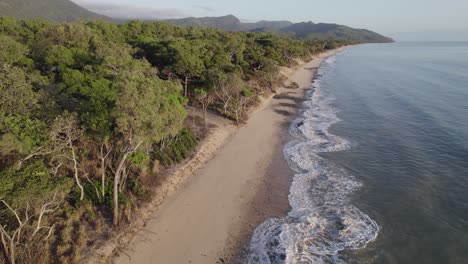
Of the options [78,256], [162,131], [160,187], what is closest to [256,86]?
[160,187]

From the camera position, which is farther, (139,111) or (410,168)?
(410,168)

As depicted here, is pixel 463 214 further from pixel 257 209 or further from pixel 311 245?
pixel 257 209

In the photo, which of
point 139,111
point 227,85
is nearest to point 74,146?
point 139,111

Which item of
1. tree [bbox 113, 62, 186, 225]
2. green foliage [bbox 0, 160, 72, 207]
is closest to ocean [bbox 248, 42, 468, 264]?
Result: tree [bbox 113, 62, 186, 225]

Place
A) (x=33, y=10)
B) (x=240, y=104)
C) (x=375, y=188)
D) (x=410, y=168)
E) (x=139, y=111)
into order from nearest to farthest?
(x=139, y=111), (x=375, y=188), (x=410, y=168), (x=240, y=104), (x=33, y=10)

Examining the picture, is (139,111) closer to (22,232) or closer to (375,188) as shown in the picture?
(22,232)

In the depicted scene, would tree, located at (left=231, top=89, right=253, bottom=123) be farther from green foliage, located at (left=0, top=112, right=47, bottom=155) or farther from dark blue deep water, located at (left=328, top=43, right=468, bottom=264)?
green foliage, located at (left=0, top=112, right=47, bottom=155)
